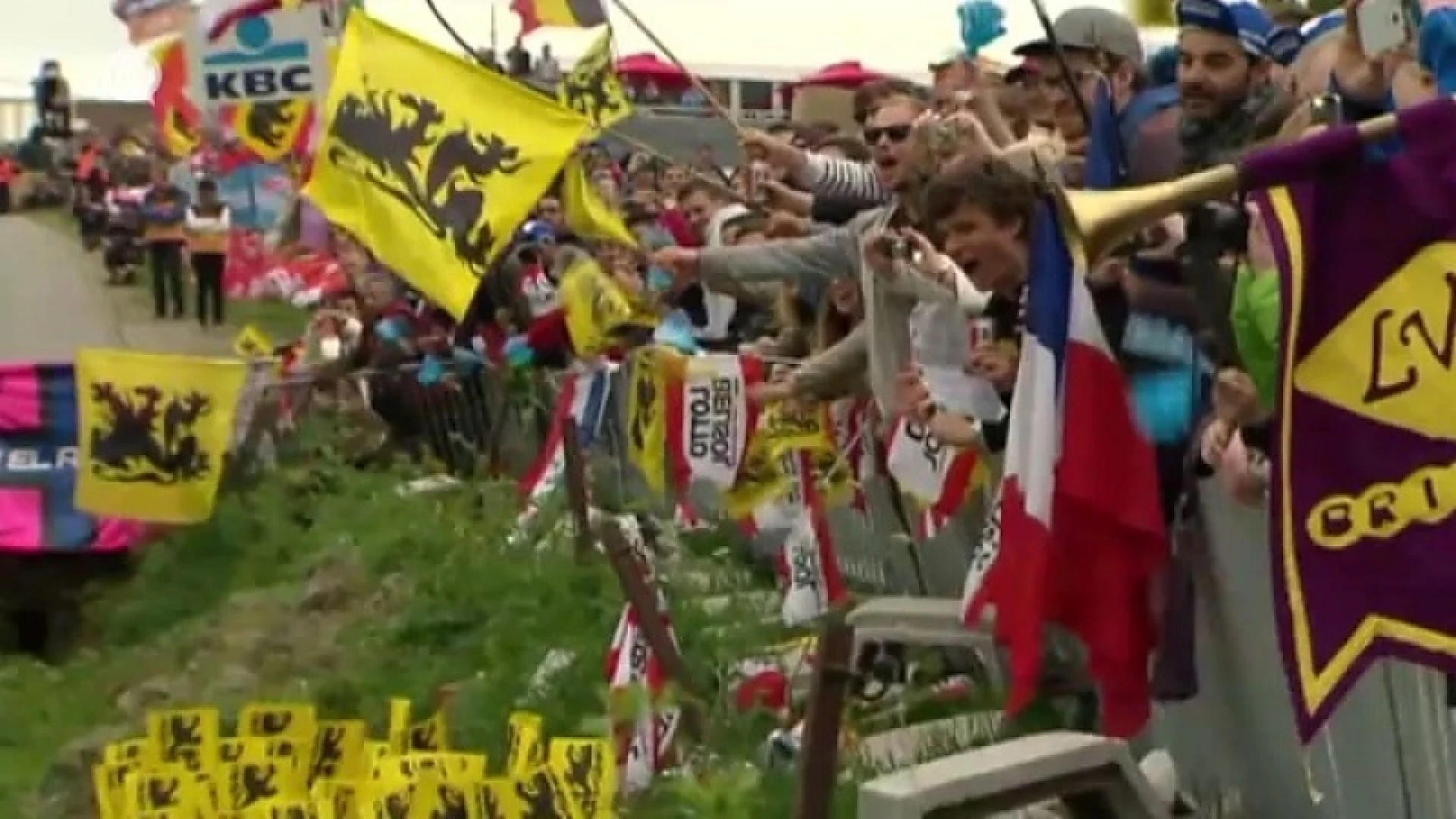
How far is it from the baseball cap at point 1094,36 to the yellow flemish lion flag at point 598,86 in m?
6.00

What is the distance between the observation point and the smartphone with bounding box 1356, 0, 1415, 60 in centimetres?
454

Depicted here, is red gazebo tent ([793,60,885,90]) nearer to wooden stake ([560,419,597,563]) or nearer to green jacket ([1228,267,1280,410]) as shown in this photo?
wooden stake ([560,419,597,563])

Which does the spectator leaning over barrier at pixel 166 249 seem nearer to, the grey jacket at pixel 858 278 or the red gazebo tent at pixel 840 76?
the red gazebo tent at pixel 840 76

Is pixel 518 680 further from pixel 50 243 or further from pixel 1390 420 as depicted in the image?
pixel 50 243

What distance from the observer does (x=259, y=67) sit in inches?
608

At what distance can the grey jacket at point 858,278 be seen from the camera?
24.8ft

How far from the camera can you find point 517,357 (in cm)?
1570

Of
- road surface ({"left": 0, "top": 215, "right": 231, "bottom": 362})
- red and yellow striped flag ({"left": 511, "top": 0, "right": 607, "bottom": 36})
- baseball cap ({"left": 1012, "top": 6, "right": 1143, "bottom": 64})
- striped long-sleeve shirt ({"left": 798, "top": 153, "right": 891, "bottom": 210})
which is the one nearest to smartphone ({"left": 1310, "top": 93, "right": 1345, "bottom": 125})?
baseball cap ({"left": 1012, "top": 6, "right": 1143, "bottom": 64})

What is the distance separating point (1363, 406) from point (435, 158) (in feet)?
21.4

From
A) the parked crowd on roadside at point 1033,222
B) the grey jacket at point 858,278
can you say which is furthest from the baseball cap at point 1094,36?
the grey jacket at point 858,278

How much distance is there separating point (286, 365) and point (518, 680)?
7.65m

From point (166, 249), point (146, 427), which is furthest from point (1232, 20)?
point (166, 249)

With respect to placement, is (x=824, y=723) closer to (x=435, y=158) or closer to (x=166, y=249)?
(x=435, y=158)

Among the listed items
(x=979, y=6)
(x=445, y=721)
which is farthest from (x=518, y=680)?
(x=979, y=6)
